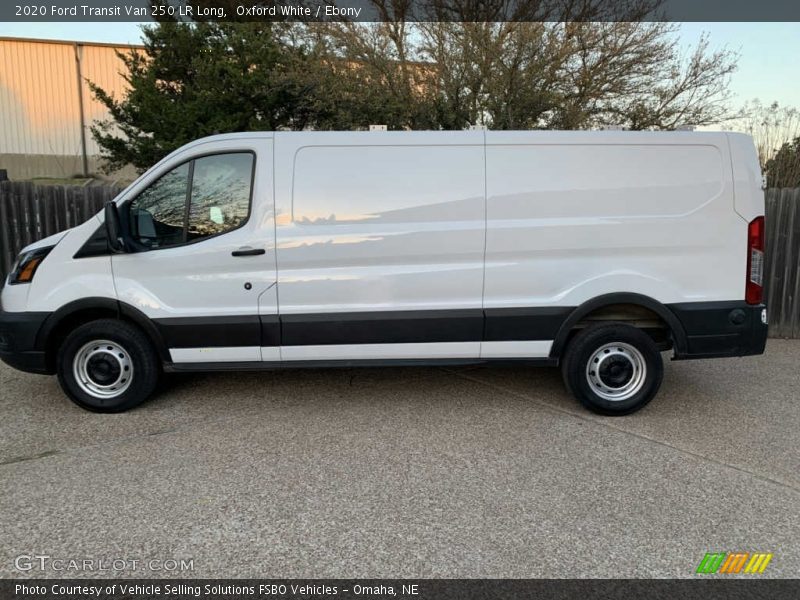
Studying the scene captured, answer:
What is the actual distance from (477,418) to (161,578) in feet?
8.62

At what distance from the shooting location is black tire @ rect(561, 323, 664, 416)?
467 centimetres

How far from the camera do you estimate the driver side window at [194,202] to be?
15.0ft

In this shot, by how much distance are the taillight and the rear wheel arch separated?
586 millimetres

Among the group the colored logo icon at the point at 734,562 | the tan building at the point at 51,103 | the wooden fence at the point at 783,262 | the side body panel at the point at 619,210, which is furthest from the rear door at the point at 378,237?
the tan building at the point at 51,103

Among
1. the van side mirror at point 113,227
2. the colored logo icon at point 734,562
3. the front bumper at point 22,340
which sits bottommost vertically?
the colored logo icon at point 734,562

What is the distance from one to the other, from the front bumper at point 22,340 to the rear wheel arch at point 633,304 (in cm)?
407

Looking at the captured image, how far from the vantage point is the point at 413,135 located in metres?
4.61

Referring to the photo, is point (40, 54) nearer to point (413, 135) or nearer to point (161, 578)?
point (413, 135)

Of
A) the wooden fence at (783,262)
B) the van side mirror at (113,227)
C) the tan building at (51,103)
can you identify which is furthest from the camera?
the tan building at (51,103)

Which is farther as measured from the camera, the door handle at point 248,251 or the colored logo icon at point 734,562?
the door handle at point 248,251

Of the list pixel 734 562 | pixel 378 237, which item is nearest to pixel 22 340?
pixel 378 237

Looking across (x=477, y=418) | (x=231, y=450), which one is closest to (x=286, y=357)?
(x=231, y=450)

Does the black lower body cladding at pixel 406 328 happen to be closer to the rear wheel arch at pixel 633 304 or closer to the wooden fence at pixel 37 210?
the rear wheel arch at pixel 633 304

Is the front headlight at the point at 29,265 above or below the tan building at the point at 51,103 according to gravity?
below
